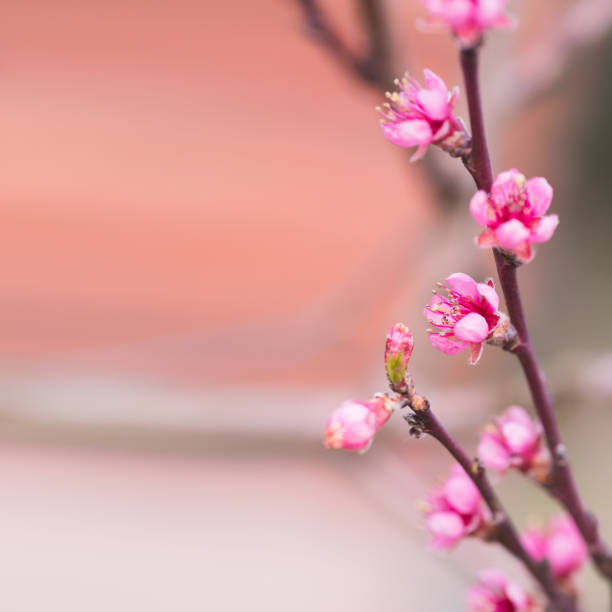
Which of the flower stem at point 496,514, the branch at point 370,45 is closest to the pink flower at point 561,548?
the flower stem at point 496,514

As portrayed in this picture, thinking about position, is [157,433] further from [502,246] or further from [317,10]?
[502,246]

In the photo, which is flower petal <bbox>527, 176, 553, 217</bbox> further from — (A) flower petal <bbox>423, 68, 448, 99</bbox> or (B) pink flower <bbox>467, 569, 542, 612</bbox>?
(B) pink flower <bbox>467, 569, 542, 612</bbox>

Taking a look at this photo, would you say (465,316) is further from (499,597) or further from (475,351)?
(499,597)

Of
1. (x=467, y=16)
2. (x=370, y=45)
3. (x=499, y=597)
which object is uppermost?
(x=370, y=45)

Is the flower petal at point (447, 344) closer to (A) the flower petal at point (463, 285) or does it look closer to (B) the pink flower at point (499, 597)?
(A) the flower petal at point (463, 285)

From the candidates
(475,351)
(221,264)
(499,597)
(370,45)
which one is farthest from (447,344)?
(221,264)

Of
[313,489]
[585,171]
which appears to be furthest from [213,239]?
[585,171]
